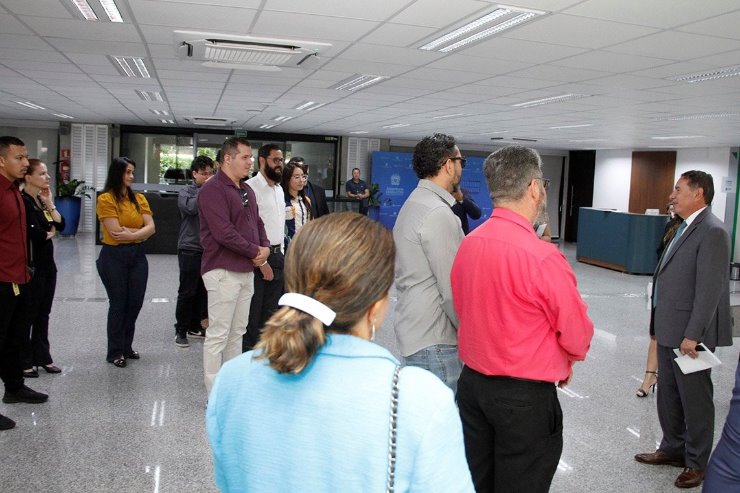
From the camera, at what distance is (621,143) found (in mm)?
14617

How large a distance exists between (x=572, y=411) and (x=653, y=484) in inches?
40.2

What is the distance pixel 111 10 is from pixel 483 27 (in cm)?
265

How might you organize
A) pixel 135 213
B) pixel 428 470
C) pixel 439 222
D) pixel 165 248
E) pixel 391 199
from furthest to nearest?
pixel 391 199
pixel 165 248
pixel 135 213
pixel 439 222
pixel 428 470

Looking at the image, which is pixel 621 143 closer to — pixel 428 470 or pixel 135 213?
pixel 135 213

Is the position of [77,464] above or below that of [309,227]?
below

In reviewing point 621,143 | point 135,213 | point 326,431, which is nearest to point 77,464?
point 135,213

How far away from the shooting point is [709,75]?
19.0 feet

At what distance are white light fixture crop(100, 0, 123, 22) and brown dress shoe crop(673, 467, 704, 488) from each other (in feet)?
14.6

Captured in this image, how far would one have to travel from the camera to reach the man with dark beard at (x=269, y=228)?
4059 millimetres

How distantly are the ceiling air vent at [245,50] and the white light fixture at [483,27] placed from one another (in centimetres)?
99

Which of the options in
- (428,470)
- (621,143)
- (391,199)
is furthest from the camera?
(391,199)

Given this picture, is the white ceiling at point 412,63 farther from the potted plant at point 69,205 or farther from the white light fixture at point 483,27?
the potted plant at point 69,205

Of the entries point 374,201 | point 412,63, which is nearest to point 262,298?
point 412,63

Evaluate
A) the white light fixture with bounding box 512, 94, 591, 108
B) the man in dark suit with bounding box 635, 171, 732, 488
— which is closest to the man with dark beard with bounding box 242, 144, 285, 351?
the man in dark suit with bounding box 635, 171, 732, 488
